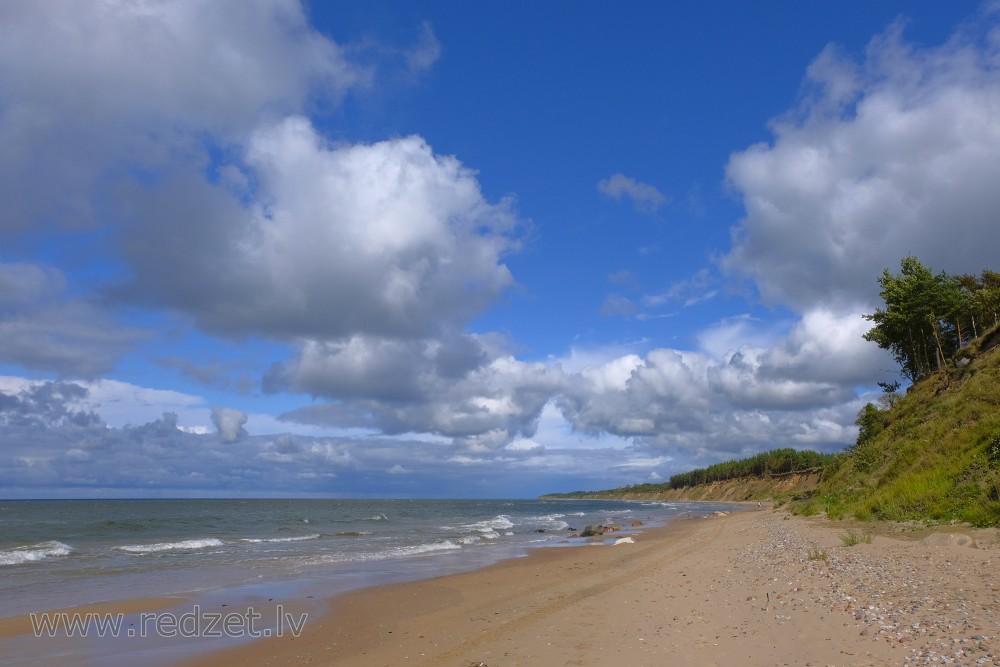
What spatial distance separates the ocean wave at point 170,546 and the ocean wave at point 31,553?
2.62m

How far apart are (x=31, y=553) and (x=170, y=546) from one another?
235 inches

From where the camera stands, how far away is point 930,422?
2669 centimetres

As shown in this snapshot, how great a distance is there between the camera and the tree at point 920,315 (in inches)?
1645

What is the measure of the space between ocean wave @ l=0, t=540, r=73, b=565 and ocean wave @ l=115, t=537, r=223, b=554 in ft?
8.60

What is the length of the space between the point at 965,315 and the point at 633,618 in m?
47.8

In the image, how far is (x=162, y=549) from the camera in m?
30.5

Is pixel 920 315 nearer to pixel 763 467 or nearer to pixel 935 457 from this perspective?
pixel 935 457

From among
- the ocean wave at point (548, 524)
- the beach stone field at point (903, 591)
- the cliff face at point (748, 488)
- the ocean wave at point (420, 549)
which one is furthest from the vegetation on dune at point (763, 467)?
the beach stone field at point (903, 591)

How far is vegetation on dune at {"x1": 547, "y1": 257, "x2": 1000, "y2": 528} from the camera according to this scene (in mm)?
16469

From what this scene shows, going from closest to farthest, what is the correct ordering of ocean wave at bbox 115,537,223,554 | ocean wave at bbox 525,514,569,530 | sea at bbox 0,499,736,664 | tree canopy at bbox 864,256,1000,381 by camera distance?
sea at bbox 0,499,736,664, ocean wave at bbox 115,537,223,554, tree canopy at bbox 864,256,1000,381, ocean wave at bbox 525,514,569,530

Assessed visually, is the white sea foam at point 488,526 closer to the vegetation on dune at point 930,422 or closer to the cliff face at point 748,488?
the vegetation on dune at point 930,422

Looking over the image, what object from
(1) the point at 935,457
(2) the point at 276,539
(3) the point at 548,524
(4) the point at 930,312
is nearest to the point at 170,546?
(2) the point at 276,539

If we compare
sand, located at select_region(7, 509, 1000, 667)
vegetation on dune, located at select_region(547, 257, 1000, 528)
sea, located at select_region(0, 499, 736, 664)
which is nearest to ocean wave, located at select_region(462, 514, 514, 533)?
sea, located at select_region(0, 499, 736, 664)

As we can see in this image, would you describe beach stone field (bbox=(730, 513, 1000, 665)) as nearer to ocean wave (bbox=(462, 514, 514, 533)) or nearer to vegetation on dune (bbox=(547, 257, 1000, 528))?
vegetation on dune (bbox=(547, 257, 1000, 528))
